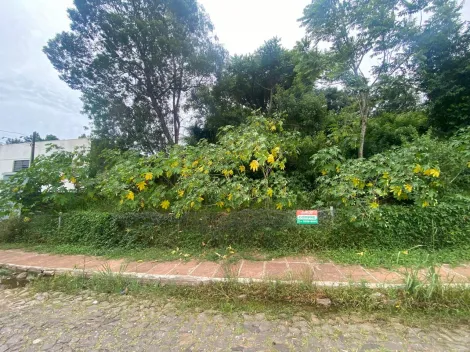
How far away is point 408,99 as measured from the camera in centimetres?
867

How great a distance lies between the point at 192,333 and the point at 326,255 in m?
2.48

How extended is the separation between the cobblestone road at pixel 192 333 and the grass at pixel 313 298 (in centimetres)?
13

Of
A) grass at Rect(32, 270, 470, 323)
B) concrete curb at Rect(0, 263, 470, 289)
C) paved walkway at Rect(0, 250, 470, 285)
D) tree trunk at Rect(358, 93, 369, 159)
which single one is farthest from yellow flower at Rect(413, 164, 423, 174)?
tree trunk at Rect(358, 93, 369, 159)

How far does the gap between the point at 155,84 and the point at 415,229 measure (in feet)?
33.1

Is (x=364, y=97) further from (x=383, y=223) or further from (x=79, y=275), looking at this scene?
(x=79, y=275)

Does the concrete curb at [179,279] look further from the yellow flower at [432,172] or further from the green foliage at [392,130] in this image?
the green foliage at [392,130]

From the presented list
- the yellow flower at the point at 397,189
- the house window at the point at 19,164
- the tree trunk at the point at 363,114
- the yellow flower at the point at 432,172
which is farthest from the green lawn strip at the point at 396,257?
the house window at the point at 19,164

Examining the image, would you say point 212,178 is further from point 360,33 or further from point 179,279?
point 360,33

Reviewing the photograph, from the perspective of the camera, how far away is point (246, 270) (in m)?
3.10

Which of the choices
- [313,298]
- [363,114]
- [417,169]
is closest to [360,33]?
[363,114]

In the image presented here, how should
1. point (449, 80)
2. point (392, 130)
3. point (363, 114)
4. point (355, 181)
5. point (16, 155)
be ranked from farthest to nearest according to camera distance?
point (16, 155) < point (392, 130) < point (449, 80) < point (363, 114) < point (355, 181)

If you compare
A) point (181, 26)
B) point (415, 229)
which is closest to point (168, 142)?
point (181, 26)

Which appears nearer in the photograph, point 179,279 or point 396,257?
point 179,279

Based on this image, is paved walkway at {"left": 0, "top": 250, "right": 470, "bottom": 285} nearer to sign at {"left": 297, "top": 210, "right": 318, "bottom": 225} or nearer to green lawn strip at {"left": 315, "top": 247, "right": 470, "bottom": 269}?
green lawn strip at {"left": 315, "top": 247, "right": 470, "bottom": 269}
